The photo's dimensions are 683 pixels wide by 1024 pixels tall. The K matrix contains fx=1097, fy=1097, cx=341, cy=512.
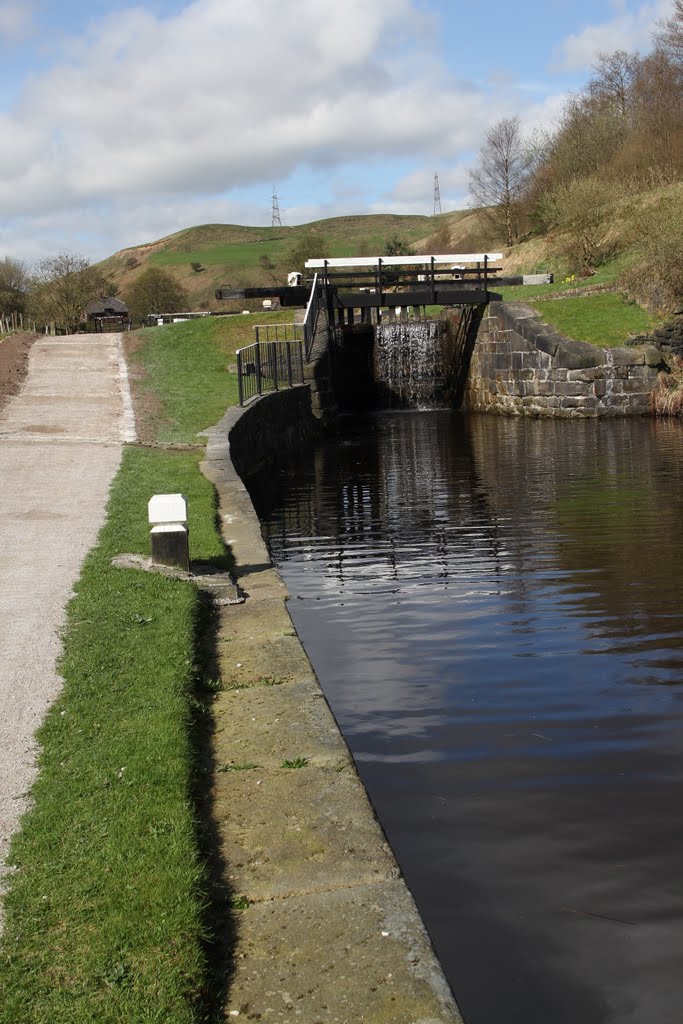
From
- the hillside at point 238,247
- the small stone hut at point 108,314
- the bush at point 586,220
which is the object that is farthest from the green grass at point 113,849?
the hillside at point 238,247

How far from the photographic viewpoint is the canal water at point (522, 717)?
4.29 metres

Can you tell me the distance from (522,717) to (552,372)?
2263cm

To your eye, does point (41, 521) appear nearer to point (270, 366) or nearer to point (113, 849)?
point (113, 849)

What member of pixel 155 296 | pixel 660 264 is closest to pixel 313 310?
pixel 660 264

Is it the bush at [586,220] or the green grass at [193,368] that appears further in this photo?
the bush at [586,220]

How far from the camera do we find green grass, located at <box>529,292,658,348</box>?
92.5 ft

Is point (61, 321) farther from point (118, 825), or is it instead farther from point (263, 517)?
point (118, 825)

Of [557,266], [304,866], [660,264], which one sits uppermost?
[557,266]

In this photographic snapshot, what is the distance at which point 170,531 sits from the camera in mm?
9148

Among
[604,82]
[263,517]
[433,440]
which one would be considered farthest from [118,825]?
[604,82]

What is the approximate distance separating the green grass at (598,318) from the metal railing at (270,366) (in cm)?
688

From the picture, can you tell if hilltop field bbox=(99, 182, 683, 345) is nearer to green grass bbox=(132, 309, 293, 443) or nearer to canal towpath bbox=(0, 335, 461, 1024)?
green grass bbox=(132, 309, 293, 443)

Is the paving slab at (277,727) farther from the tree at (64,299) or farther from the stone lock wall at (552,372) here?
the tree at (64,299)

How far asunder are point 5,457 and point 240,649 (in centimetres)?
1011
